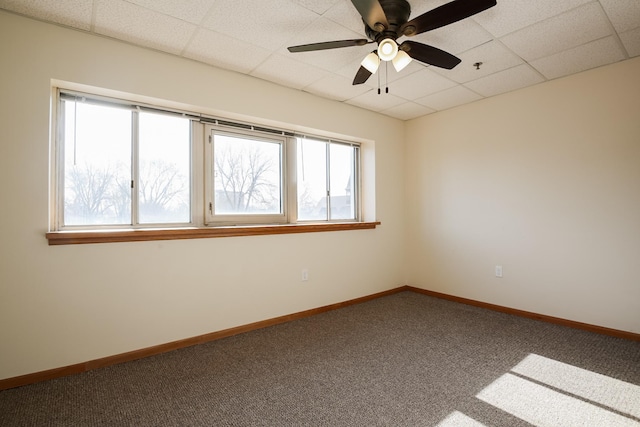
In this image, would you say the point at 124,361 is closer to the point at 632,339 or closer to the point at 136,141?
the point at 136,141

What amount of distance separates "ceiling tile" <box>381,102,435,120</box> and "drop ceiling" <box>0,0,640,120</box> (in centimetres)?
68

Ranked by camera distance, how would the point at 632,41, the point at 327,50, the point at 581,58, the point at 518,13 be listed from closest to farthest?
the point at 518,13
the point at 632,41
the point at 327,50
the point at 581,58

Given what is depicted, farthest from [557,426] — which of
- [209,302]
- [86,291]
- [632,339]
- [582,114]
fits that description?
[86,291]

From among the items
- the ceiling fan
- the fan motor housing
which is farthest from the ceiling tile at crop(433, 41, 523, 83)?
the fan motor housing

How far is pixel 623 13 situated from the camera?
6.97ft

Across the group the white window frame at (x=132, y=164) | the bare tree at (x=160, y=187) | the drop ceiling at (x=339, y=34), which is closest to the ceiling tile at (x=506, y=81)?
the drop ceiling at (x=339, y=34)

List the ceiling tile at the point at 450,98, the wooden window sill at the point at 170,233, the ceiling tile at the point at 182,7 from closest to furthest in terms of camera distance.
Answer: the ceiling tile at the point at 182,7, the wooden window sill at the point at 170,233, the ceiling tile at the point at 450,98

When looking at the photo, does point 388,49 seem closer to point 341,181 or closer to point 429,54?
point 429,54

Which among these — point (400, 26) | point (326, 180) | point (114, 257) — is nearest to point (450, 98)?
point (326, 180)

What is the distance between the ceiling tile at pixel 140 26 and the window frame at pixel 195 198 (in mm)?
436

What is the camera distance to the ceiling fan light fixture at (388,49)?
190 cm

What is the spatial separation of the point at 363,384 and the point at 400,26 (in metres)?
2.32

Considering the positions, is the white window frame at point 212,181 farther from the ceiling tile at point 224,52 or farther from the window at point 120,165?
the ceiling tile at point 224,52

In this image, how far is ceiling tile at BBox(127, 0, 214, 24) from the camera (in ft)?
6.56
